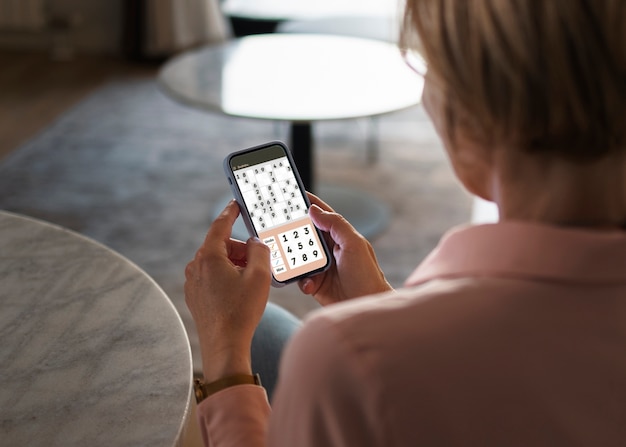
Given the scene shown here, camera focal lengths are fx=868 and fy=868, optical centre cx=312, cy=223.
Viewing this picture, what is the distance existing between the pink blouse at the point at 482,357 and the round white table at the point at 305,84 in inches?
60.7

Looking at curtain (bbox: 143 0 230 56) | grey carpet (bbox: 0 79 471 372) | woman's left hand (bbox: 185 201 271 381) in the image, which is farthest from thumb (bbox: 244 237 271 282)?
curtain (bbox: 143 0 230 56)

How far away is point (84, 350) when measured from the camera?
89 centimetres

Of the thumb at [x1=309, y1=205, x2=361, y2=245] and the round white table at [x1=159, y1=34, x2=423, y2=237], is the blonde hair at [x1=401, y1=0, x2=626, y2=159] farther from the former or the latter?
the round white table at [x1=159, y1=34, x2=423, y2=237]

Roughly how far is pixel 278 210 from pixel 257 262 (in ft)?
0.75

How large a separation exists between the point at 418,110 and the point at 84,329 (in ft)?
10.1

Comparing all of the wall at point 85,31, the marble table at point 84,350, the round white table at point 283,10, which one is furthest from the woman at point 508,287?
the wall at point 85,31

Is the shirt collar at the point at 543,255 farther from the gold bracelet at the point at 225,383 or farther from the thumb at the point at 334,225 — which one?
the thumb at the point at 334,225

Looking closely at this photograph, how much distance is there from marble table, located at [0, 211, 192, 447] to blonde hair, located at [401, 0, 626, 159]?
16.4 inches

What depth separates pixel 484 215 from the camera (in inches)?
86.4

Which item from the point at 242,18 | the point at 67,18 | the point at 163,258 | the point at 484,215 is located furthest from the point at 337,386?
the point at 67,18

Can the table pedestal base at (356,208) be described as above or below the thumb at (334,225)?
below

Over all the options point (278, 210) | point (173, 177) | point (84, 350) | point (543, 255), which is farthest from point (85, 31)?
point (543, 255)

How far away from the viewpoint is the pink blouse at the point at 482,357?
1.71 feet

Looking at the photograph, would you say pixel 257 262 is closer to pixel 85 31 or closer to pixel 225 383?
pixel 225 383
